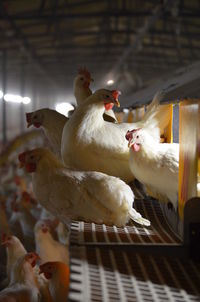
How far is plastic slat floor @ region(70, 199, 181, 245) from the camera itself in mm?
1169

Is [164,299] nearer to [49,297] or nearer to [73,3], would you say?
[49,297]

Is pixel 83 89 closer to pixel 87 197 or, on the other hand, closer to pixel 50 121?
pixel 50 121

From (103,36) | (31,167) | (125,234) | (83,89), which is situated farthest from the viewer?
(103,36)

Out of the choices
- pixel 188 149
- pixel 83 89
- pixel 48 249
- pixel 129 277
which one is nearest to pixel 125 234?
pixel 129 277

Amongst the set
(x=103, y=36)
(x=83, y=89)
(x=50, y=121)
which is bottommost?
(x=50, y=121)

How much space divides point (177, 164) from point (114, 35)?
190 inches

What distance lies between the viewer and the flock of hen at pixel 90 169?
4.67 feet

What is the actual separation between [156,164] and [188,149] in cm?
20

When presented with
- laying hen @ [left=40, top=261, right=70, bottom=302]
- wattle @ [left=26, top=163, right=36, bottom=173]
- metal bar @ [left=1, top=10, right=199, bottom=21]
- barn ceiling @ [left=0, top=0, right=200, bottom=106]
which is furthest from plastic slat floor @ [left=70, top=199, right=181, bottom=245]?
metal bar @ [left=1, top=10, right=199, bottom=21]

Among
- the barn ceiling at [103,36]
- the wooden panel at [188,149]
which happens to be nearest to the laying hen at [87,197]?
the wooden panel at [188,149]

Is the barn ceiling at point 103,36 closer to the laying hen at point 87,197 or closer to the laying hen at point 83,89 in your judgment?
the laying hen at point 83,89

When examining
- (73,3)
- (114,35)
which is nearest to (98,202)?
(73,3)

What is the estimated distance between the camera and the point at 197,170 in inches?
49.3

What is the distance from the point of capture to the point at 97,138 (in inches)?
66.5
